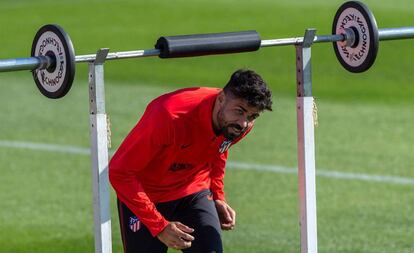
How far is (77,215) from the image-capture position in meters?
11.9

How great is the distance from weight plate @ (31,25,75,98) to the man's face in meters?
1.11

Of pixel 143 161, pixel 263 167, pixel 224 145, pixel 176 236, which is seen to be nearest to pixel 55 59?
pixel 143 161

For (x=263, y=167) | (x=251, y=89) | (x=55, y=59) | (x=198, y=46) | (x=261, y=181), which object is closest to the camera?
(x=55, y=59)

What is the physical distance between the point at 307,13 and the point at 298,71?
16.1m

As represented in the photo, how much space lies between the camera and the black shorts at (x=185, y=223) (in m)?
7.92

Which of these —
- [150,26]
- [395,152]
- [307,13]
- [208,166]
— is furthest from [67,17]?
[208,166]

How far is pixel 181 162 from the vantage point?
25.7 ft

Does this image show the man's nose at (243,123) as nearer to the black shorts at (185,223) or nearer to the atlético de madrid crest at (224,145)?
the atlético de madrid crest at (224,145)

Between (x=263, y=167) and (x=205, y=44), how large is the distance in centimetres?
667

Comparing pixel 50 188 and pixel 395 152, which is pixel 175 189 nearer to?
pixel 50 188

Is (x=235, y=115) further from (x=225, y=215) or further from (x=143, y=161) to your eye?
(x=225, y=215)

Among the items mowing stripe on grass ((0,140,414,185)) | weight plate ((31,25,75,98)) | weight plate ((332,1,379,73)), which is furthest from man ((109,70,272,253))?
mowing stripe on grass ((0,140,414,185))

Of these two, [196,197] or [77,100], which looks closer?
[196,197]

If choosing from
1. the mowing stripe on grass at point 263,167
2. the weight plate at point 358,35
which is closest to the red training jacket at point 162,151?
the weight plate at point 358,35
